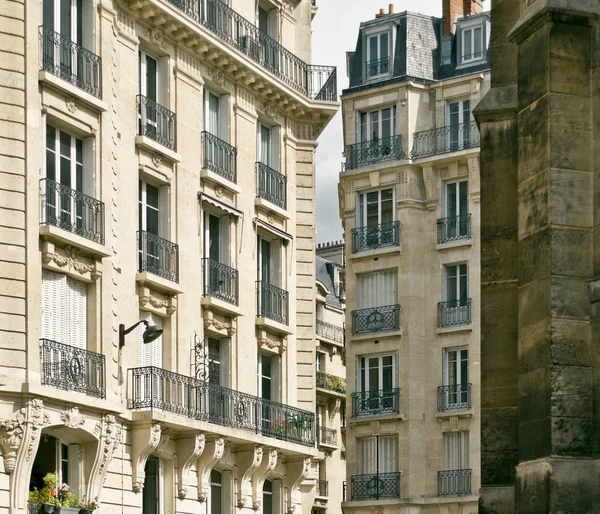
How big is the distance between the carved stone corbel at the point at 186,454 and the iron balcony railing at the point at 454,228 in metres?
23.3

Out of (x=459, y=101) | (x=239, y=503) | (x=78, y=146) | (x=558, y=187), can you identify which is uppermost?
(x=459, y=101)

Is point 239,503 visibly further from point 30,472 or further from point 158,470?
point 30,472

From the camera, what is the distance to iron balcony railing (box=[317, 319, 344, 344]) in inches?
2882

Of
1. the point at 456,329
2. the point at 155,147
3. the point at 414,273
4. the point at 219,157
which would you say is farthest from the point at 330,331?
the point at 155,147

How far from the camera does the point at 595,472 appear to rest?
57.8 feet

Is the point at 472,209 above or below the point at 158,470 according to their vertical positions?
above

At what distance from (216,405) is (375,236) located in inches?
912

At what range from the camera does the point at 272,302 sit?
40.0 meters

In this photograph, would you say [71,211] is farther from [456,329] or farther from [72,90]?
→ [456,329]

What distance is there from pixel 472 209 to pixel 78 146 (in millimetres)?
25997

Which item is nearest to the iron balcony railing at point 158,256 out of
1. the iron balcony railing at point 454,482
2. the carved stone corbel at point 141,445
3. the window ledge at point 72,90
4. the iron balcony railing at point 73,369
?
the iron balcony railing at point 73,369

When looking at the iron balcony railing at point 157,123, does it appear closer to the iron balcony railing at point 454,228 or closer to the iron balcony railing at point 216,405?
the iron balcony railing at point 216,405

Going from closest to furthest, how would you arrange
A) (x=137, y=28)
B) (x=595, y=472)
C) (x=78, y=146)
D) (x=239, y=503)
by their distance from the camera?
(x=595, y=472) < (x=78, y=146) < (x=137, y=28) < (x=239, y=503)

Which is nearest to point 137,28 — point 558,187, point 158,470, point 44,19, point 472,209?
point 44,19
